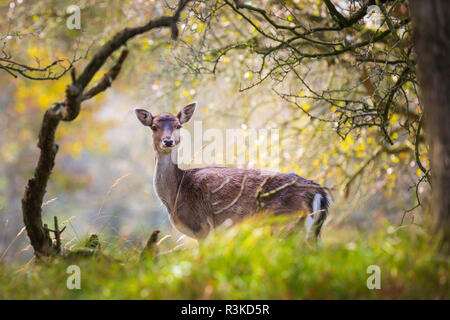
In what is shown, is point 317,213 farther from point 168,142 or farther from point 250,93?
point 250,93

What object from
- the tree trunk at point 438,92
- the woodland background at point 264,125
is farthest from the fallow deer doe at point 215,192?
the tree trunk at point 438,92

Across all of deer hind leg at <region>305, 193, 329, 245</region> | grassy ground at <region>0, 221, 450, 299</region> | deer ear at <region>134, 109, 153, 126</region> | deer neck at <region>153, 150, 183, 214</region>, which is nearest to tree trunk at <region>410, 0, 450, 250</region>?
grassy ground at <region>0, 221, 450, 299</region>

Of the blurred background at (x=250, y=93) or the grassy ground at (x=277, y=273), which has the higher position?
the blurred background at (x=250, y=93)

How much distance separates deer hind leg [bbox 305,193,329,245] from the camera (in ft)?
17.6

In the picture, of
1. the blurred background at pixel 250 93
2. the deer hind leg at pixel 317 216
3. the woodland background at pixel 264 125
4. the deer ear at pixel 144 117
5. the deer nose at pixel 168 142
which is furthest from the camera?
the blurred background at pixel 250 93

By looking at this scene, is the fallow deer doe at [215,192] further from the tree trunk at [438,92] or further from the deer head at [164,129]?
the tree trunk at [438,92]

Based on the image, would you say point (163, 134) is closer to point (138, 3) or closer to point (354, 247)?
point (354, 247)

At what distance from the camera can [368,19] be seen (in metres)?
6.75

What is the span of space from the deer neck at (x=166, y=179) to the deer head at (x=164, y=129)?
0.12m

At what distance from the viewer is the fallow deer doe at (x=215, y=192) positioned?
595cm

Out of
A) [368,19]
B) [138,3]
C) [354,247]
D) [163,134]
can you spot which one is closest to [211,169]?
[163,134]

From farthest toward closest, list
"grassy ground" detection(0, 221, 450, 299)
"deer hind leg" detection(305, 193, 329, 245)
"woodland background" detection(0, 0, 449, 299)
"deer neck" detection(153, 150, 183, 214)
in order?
"deer neck" detection(153, 150, 183, 214) < "deer hind leg" detection(305, 193, 329, 245) < "woodland background" detection(0, 0, 449, 299) < "grassy ground" detection(0, 221, 450, 299)

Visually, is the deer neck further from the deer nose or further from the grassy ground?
the grassy ground
